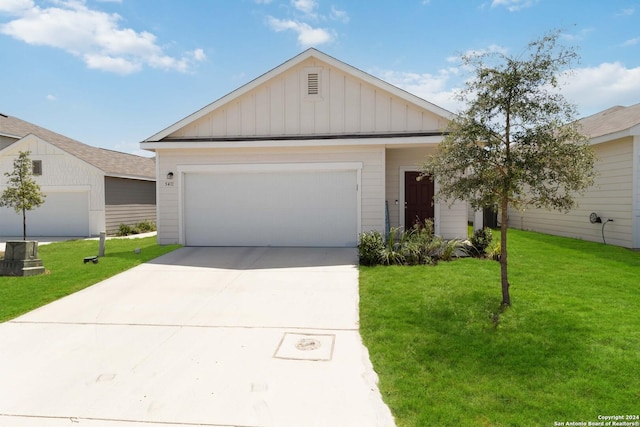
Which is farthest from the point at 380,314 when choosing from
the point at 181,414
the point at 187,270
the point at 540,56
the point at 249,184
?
the point at 249,184

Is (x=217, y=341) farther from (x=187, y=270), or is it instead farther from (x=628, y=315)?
(x=628, y=315)

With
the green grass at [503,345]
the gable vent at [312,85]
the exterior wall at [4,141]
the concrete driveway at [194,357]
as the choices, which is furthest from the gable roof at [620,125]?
the exterior wall at [4,141]

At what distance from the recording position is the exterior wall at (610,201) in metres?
10.6

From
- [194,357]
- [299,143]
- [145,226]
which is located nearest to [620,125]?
[299,143]

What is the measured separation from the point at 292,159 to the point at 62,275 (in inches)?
244

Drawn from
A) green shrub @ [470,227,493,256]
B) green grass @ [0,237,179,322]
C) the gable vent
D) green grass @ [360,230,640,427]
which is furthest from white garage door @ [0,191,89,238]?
green shrub @ [470,227,493,256]

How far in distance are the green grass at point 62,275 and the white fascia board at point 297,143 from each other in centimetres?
296

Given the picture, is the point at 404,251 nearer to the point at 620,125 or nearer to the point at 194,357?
the point at 194,357

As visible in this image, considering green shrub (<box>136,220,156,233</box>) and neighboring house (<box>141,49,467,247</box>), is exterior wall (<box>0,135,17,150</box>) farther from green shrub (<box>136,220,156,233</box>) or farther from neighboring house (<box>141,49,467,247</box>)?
neighboring house (<box>141,49,467,247</box>)

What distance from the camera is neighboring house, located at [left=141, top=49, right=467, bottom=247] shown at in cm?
1064

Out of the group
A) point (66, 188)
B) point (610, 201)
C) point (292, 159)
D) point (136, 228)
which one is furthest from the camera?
point (136, 228)

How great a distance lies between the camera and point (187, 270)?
8.69 m

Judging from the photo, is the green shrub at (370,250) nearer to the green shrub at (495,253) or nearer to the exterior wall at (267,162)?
the exterior wall at (267,162)

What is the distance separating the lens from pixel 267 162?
11.0 meters
